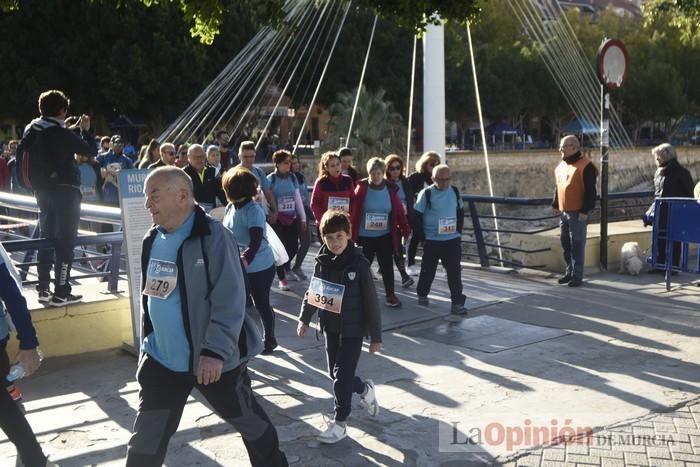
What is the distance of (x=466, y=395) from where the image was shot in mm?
5879

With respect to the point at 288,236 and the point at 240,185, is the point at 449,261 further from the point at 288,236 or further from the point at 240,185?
the point at 240,185

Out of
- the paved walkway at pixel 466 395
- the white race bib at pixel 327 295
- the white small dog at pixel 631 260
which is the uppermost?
the white race bib at pixel 327 295

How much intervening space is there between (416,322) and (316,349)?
54.2 inches

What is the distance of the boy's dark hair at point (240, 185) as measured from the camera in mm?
6762

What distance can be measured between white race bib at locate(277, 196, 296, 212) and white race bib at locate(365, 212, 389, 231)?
1238 mm

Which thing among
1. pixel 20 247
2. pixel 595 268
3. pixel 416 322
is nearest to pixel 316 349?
pixel 416 322

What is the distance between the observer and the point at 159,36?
37625 millimetres

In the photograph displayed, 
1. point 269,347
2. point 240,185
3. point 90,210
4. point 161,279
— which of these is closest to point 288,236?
point 90,210

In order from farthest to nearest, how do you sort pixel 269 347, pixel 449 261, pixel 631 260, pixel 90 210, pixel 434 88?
pixel 434 88 → pixel 631 260 → pixel 449 261 → pixel 90 210 → pixel 269 347

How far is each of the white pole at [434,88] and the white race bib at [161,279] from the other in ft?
37.9

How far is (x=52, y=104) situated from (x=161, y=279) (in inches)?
149

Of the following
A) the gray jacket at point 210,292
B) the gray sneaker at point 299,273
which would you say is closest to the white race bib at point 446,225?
the gray sneaker at point 299,273

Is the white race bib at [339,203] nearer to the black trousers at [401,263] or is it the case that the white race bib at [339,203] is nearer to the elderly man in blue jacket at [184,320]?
the black trousers at [401,263]

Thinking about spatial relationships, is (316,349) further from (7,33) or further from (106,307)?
(7,33)
